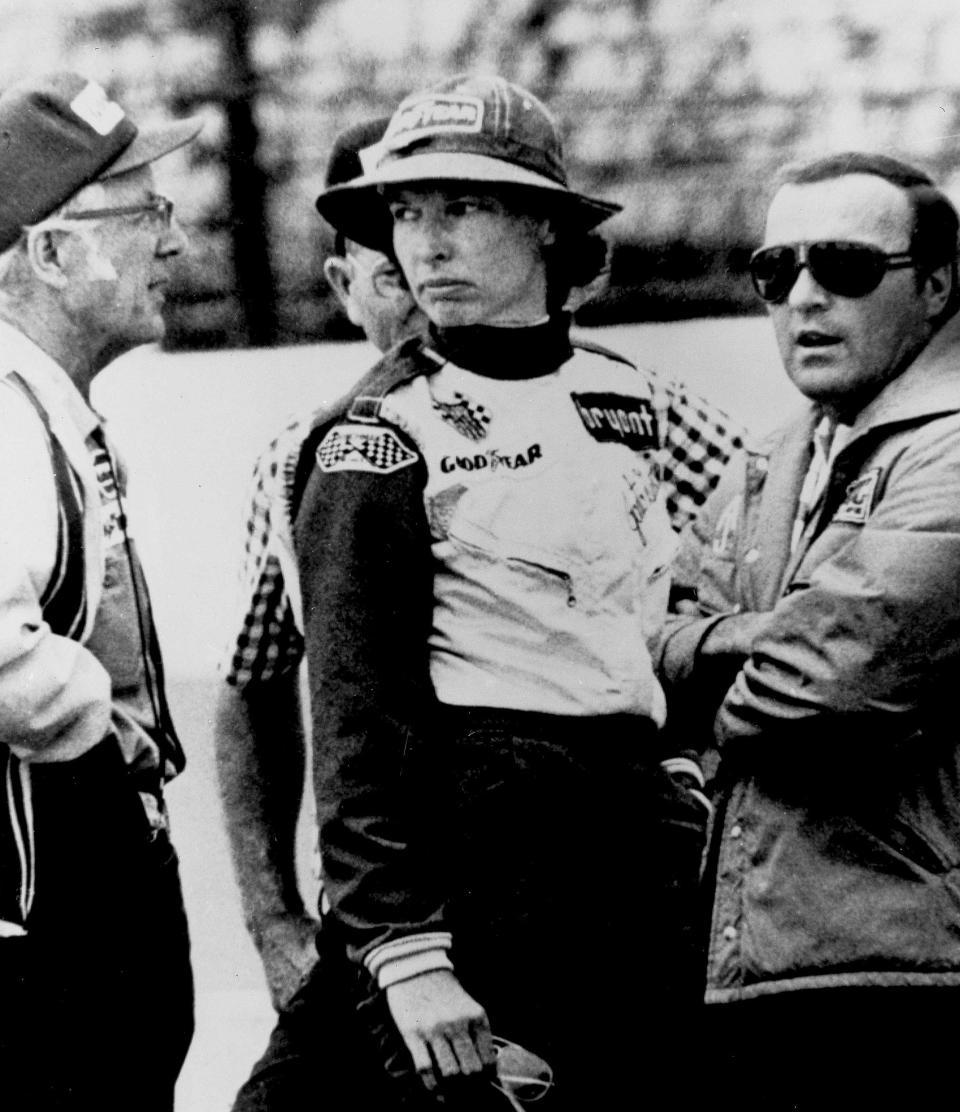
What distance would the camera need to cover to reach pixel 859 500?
1643 mm

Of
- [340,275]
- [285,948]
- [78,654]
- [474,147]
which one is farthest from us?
[340,275]

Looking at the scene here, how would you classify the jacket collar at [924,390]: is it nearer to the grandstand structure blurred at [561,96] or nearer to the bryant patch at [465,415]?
the bryant patch at [465,415]

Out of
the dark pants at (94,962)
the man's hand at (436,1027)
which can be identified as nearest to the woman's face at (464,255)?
the dark pants at (94,962)

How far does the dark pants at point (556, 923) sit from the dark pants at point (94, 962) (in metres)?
0.25

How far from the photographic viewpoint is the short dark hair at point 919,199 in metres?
1.73

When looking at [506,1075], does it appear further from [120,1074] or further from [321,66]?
[321,66]

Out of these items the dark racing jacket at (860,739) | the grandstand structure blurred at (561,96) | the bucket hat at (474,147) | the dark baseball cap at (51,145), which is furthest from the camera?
the grandstand structure blurred at (561,96)

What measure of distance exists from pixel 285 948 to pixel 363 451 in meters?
0.79

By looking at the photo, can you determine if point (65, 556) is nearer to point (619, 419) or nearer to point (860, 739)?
point (619, 419)

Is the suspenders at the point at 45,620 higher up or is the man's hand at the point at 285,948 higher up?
the suspenders at the point at 45,620

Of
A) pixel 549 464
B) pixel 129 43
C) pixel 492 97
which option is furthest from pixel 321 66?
pixel 549 464

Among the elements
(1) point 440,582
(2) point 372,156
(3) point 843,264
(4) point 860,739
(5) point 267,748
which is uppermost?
(2) point 372,156

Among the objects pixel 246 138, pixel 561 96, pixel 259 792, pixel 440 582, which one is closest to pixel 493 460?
pixel 440 582

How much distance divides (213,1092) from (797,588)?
134cm
